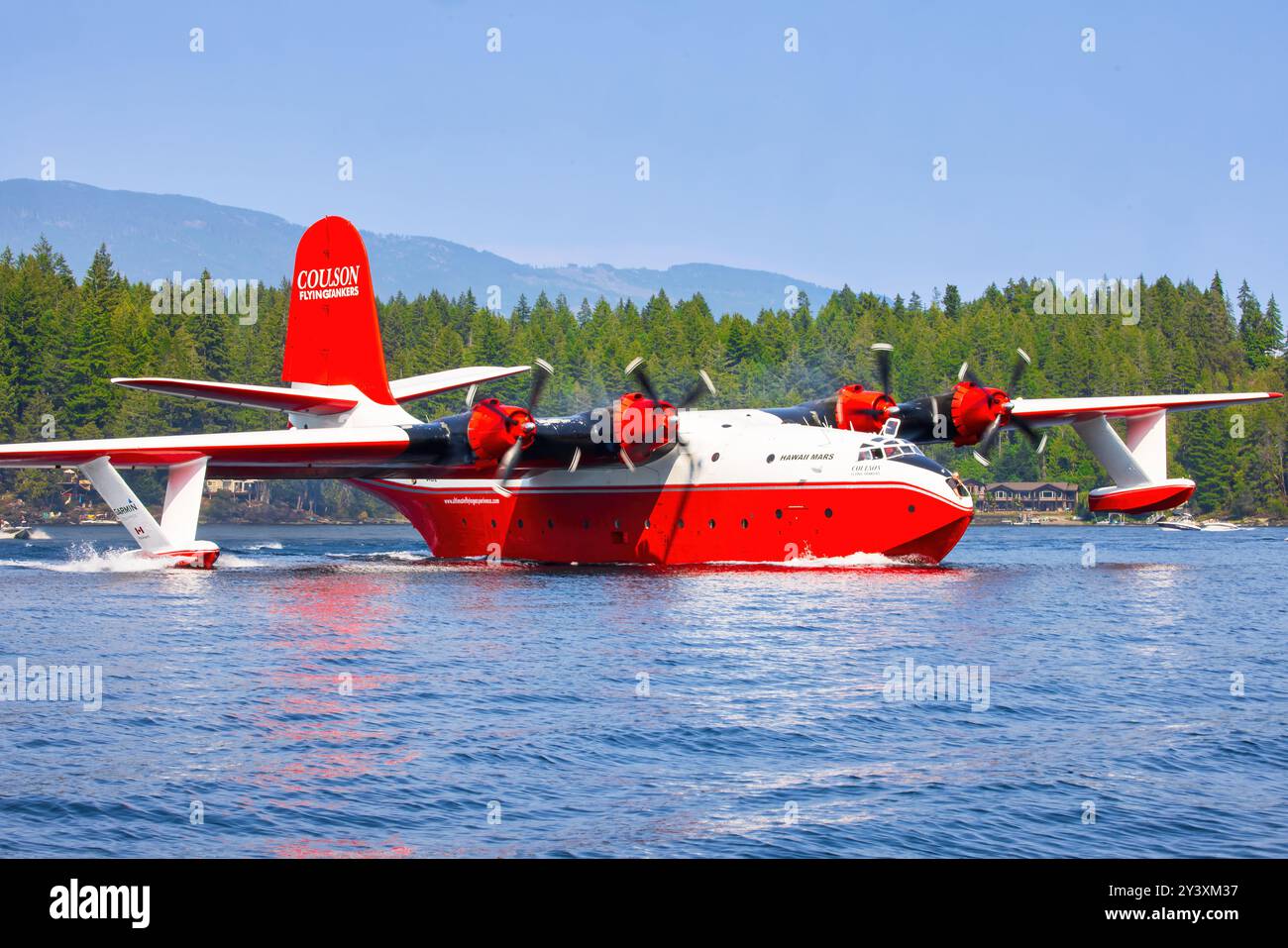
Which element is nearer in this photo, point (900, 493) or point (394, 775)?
point (394, 775)

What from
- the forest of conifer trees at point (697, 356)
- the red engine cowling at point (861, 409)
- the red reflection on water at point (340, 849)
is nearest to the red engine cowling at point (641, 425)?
the red engine cowling at point (861, 409)

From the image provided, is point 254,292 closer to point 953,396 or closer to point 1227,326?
point 1227,326

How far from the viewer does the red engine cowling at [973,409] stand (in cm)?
4672

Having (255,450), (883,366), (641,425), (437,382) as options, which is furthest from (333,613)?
(883,366)

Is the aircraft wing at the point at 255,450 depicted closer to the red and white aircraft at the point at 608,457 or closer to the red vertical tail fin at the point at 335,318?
the red and white aircraft at the point at 608,457

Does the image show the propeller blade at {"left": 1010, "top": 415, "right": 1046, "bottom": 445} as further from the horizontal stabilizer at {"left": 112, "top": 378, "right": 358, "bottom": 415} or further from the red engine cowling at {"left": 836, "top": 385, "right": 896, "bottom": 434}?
the horizontal stabilizer at {"left": 112, "top": 378, "right": 358, "bottom": 415}

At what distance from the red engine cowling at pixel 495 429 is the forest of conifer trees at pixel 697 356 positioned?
234ft

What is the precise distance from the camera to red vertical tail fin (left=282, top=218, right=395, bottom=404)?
5069 cm

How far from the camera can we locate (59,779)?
53.8 ft

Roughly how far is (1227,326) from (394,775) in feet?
594

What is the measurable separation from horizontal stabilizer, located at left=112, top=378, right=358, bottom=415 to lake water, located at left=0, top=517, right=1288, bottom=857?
6.39 meters

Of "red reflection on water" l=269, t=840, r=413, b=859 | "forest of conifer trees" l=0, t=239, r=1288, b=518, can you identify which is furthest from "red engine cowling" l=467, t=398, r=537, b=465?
"forest of conifer trees" l=0, t=239, r=1288, b=518
